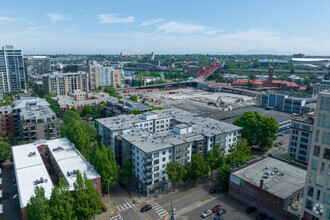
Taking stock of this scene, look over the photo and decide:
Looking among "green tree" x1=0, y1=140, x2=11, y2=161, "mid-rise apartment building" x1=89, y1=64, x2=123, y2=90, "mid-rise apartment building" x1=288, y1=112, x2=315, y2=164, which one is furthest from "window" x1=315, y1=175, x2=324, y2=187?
"mid-rise apartment building" x1=89, y1=64, x2=123, y2=90

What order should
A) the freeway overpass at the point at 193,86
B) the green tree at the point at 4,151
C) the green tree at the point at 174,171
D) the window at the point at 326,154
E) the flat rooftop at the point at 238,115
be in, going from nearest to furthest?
the window at the point at 326,154 < the green tree at the point at 174,171 < the green tree at the point at 4,151 < the flat rooftop at the point at 238,115 < the freeway overpass at the point at 193,86

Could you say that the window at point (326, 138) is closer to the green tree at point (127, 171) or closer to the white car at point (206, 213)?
the white car at point (206, 213)

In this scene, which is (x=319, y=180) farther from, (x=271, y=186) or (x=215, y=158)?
(x=215, y=158)

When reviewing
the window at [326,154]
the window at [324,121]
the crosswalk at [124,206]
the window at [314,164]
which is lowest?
the crosswalk at [124,206]

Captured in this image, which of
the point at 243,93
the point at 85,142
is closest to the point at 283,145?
the point at 85,142

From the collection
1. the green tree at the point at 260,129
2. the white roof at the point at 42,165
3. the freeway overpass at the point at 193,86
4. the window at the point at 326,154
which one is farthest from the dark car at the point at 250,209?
the freeway overpass at the point at 193,86
